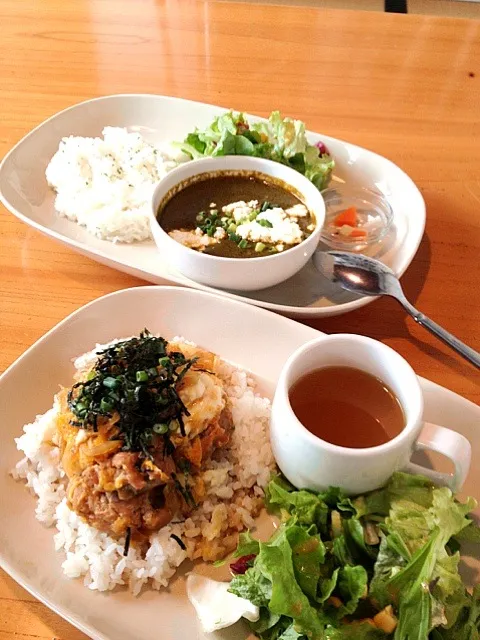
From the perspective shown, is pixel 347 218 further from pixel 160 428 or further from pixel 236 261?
pixel 160 428

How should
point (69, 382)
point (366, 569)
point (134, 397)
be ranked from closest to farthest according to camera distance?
1. point (366, 569)
2. point (134, 397)
3. point (69, 382)

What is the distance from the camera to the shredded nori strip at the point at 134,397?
1.33 m

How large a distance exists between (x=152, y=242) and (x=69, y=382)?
68cm

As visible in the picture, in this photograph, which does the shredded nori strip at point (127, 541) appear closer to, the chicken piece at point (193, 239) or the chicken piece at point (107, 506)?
the chicken piece at point (107, 506)

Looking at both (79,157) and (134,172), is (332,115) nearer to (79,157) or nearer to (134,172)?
(134,172)

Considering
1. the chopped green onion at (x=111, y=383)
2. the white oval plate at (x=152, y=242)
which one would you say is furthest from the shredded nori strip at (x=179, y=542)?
the white oval plate at (x=152, y=242)

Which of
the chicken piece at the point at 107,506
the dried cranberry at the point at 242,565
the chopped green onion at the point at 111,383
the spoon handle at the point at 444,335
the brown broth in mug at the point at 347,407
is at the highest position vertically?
the chopped green onion at the point at 111,383

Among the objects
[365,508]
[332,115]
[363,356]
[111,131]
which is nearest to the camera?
[365,508]

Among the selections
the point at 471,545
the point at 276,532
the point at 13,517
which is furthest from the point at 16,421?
the point at 471,545

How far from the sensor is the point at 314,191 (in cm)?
211

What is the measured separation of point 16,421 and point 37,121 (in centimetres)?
167

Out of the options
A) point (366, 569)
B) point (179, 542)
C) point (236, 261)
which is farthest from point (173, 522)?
point (236, 261)

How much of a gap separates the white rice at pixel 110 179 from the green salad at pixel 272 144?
0.19m

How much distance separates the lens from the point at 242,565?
4.21 ft
